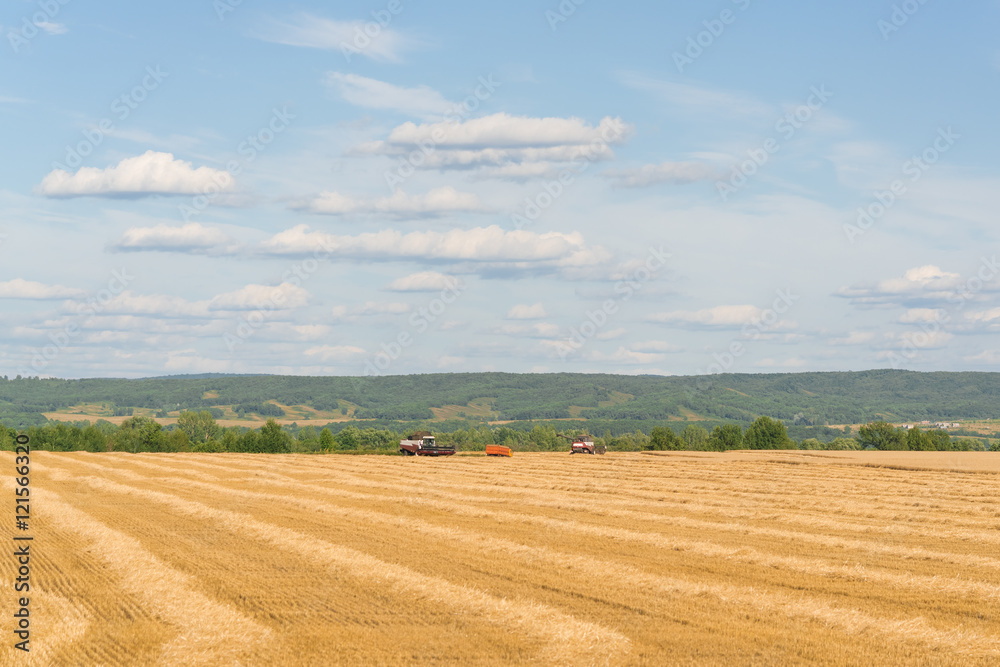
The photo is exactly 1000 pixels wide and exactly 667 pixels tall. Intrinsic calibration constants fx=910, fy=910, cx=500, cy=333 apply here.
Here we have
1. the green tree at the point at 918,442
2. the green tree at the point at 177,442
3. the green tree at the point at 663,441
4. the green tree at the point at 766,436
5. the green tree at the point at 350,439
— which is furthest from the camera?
the green tree at the point at 177,442

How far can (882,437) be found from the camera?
116 m

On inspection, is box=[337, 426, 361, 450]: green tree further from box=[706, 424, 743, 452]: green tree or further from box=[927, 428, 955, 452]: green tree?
box=[927, 428, 955, 452]: green tree

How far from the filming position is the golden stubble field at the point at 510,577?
43.5 feet

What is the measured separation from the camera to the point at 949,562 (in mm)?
21000

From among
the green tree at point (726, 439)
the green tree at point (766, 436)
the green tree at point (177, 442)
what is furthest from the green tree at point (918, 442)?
the green tree at point (177, 442)

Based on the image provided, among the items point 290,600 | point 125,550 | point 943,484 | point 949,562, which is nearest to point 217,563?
point 125,550

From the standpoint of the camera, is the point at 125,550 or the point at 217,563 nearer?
the point at 217,563

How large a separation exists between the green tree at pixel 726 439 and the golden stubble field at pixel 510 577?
223ft

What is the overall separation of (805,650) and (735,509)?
751 inches

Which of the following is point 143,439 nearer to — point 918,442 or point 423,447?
point 423,447

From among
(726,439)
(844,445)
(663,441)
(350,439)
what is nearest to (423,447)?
(663,441)

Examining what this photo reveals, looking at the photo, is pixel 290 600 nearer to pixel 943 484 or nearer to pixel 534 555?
pixel 534 555

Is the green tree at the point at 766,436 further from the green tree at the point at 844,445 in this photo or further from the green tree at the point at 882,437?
the green tree at the point at 844,445

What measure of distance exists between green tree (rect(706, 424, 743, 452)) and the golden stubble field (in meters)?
68.0
